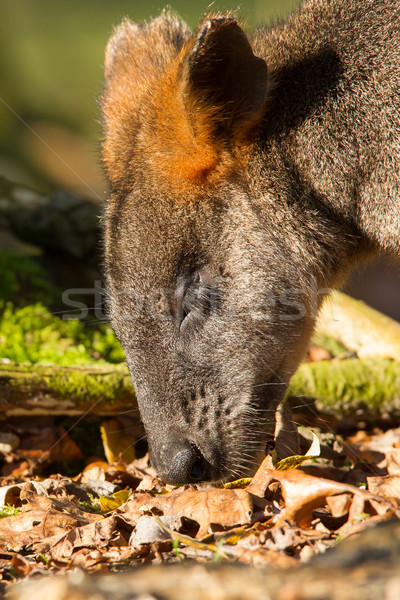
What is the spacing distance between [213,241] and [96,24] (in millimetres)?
9420

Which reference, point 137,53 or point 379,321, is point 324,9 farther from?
point 379,321

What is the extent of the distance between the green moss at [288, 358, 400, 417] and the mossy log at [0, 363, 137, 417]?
4.85 feet

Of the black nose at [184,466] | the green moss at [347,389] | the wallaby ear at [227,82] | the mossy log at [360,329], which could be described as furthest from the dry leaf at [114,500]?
the mossy log at [360,329]

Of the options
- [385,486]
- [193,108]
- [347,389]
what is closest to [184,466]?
[385,486]

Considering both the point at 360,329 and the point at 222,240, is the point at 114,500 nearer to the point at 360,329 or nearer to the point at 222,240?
the point at 222,240

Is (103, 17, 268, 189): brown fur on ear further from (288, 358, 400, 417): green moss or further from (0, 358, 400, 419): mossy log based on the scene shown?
(288, 358, 400, 417): green moss

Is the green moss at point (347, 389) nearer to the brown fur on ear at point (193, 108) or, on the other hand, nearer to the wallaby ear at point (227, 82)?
the brown fur on ear at point (193, 108)

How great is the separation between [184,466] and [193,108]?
214 cm

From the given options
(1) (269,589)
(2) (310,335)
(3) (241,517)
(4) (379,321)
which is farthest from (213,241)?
(4) (379,321)

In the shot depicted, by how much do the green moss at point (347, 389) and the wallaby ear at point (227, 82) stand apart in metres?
2.46

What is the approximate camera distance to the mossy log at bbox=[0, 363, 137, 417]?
471cm

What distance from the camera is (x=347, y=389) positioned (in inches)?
214

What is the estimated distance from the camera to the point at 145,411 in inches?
157

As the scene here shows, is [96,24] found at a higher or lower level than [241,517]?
higher
